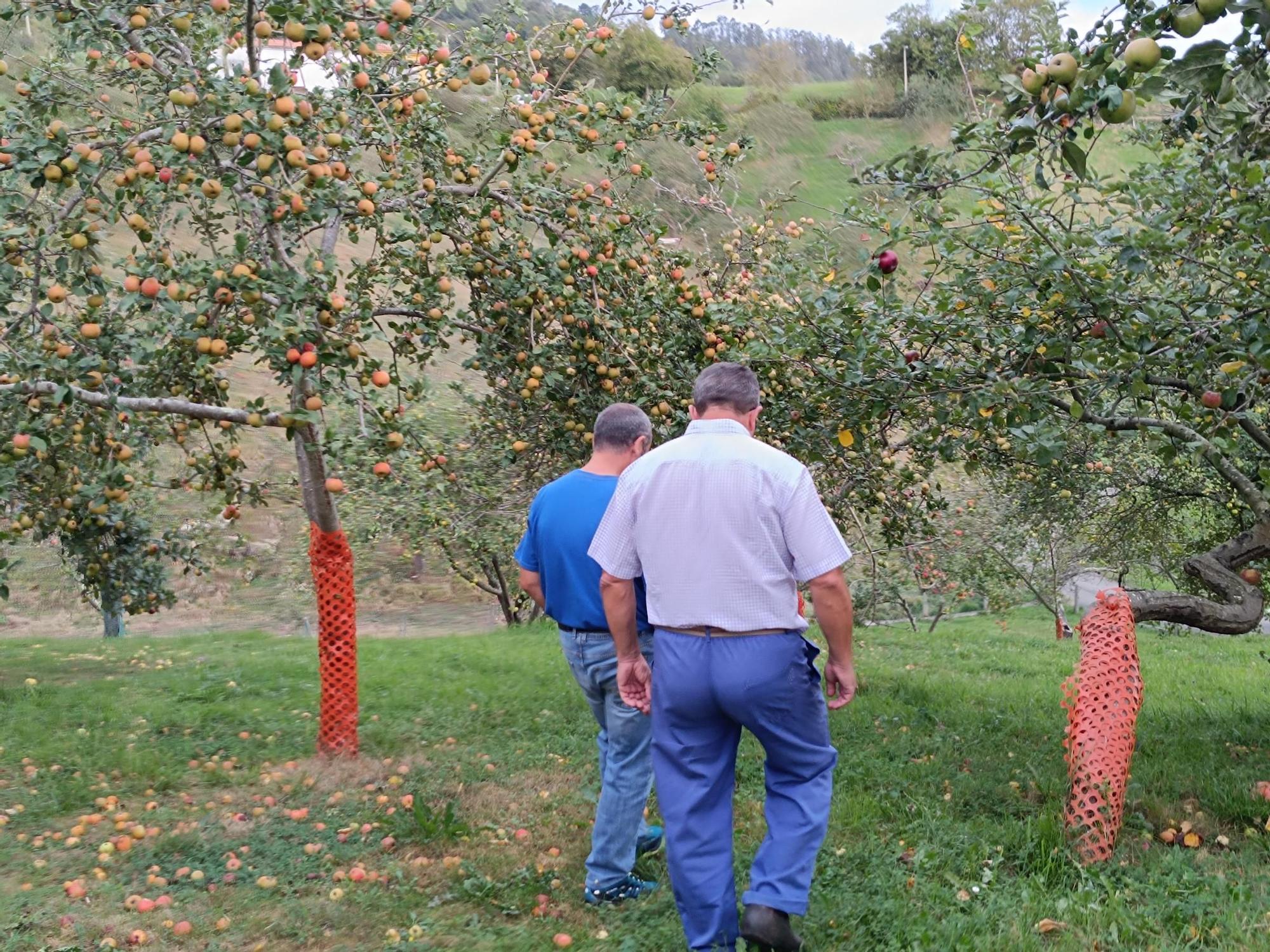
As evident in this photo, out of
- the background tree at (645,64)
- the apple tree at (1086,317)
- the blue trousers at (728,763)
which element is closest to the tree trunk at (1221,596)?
the apple tree at (1086,317)

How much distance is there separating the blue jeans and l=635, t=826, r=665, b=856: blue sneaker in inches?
14.3

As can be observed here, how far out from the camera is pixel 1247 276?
426 cm

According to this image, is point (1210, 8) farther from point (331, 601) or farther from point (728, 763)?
point (331, 601)

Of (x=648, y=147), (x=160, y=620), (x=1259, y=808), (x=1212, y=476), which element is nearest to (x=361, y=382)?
(x=1259, y=808)

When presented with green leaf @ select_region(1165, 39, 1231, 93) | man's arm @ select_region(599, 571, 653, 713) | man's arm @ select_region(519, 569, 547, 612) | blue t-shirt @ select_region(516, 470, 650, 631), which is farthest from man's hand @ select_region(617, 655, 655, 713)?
green leaf @ select_region(1165, 39, 1231, 93)

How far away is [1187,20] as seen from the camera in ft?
6.36

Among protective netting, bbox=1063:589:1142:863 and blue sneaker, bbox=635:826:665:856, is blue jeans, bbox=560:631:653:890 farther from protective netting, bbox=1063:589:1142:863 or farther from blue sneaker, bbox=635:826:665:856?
protective netting, bbox=1063:589:1142:863

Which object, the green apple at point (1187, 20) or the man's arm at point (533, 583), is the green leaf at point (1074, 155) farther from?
the man's arm at point (533, 583)

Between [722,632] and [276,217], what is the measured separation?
7.86 feet

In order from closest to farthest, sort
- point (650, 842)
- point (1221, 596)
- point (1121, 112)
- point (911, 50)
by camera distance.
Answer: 1. point (1121, 112)
2. point (650, 842)
3. point (1221, 596)
4. point (911, 50)

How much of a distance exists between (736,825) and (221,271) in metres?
3.09

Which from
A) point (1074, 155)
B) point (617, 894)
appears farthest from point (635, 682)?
point (1074, 155)

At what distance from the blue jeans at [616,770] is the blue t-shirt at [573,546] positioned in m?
0.09

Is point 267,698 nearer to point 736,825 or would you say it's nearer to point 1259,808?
point 736,825
